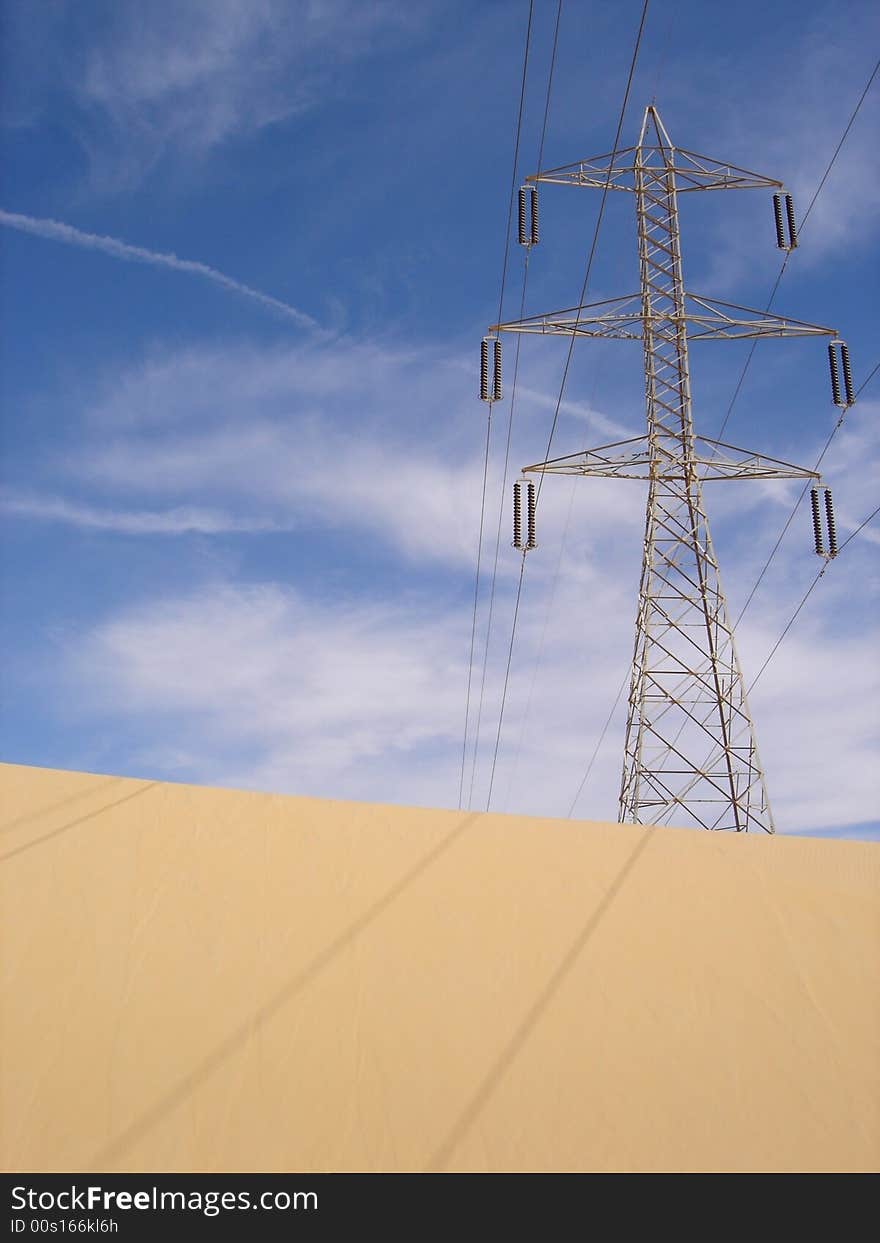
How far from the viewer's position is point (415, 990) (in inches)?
299

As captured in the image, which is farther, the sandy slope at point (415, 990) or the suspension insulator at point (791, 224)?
the suspension insulator at point (791, 224)

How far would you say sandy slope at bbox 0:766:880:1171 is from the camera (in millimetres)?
6570

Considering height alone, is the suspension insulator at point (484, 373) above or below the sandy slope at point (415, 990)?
above

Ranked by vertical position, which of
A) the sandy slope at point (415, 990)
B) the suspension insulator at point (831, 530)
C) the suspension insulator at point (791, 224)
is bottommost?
the sandy slope at point (415, 990)

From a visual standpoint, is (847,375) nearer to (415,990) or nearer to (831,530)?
(831,530)

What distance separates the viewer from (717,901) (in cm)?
884

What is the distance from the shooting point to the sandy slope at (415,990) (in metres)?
6.57

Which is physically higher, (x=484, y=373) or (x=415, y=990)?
(x=484, y=373)

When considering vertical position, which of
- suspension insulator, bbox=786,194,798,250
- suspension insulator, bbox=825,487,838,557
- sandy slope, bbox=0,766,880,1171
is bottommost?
sandy slope, bbox=0,766,880,1171

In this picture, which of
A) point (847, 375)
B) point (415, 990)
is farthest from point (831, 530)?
point (415, 990)

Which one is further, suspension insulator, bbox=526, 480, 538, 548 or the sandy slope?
suspension insulator, bbox=526, 480, 538, 548
